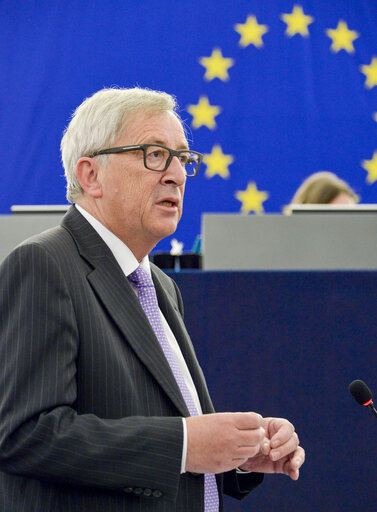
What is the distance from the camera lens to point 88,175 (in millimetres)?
1431

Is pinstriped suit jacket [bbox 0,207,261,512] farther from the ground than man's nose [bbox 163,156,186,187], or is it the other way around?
man's nose [bbox 163,156,186,187]

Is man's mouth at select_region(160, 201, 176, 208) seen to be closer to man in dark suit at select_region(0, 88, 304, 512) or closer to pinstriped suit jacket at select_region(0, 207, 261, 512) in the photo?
man in dark suit at select_region(0, 88, 304, 512)

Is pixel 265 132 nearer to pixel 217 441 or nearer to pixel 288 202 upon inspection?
pixel 288 202

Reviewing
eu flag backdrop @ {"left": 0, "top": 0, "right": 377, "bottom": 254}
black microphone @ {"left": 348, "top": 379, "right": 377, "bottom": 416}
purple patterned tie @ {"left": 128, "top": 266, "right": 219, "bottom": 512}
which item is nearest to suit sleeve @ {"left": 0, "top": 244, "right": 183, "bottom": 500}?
purple patterned tie @ {"left": 128, "top": 266, "right": 219, "bottom": 512}

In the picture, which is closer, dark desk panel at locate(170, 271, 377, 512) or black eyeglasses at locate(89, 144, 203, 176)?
black eyeglasses at locate(89, 144, 203, 176)

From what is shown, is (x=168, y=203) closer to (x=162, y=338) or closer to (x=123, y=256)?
(x=123, y=256)

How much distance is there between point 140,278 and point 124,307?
6.1 inches

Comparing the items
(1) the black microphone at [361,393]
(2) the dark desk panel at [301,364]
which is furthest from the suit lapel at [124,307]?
(2) the dark desk panel at [301,364]

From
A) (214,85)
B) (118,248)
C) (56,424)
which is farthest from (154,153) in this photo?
(214,85)

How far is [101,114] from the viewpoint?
1.40m

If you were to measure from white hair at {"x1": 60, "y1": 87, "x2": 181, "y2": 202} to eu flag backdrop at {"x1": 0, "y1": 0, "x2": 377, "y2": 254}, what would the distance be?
3.61 m

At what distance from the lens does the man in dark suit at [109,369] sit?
3.61ft

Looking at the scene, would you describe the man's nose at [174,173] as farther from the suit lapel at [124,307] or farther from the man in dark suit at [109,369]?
the suit lapel at [124,307]

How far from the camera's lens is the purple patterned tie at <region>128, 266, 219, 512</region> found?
134 cm
